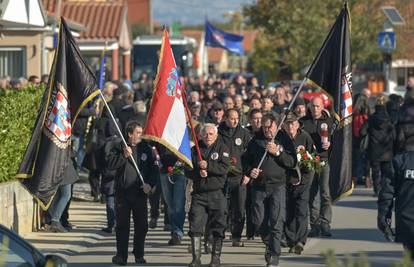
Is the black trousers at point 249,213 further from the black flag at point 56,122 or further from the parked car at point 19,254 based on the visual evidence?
the parked car at point 19,254

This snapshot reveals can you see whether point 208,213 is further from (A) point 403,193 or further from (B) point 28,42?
(B) point 28,42

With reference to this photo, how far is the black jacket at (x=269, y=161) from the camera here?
13867 mm

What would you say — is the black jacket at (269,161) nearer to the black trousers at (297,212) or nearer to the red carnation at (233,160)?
the red carnation at (233,160)

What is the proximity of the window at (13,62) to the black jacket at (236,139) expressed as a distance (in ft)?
46.9

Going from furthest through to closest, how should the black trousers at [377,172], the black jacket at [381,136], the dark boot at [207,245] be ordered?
1. the black trousers at [377,172]
2. the black jacket at [381,136]
3. the dark boot at [207,245]

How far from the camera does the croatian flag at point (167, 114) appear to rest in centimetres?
1339

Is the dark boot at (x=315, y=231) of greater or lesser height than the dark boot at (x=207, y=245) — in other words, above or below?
below

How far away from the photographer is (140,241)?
13.8m

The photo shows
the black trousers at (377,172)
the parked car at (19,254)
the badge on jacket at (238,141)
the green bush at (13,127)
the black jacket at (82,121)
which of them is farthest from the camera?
the black trousers at (377,172)

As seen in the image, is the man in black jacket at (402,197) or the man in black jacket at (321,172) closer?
the man in black jacket at (402,197)

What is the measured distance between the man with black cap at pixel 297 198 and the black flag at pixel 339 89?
0.67 meters

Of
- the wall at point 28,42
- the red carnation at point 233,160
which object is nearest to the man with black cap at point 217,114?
the red carnation at point 233,160

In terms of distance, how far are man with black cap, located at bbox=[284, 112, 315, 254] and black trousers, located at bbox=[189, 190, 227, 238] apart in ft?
4.61

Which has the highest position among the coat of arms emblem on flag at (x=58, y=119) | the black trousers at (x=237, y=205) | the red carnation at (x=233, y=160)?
the coat of arms emblem on flag at (x=58, y=119)
